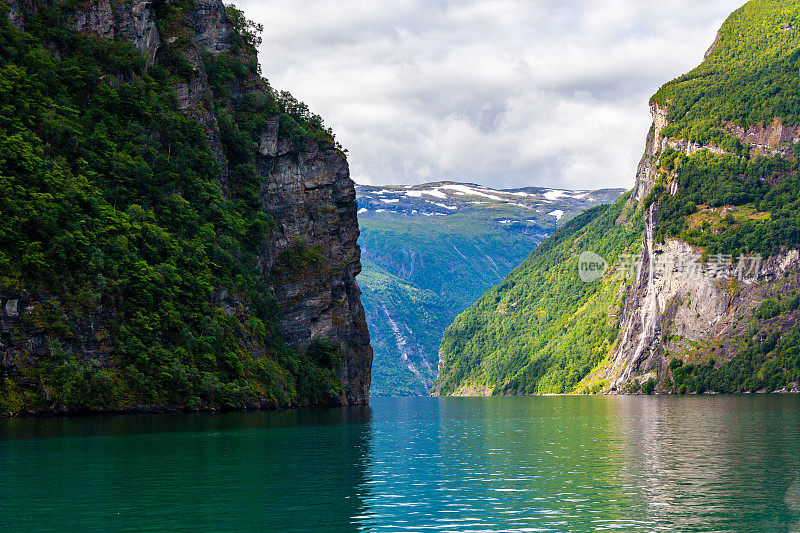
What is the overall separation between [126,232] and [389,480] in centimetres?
6669

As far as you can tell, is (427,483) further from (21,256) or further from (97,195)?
(97,195)

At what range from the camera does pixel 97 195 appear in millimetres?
97312

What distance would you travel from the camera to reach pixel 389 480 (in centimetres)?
4266

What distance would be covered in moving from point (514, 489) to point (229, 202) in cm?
10095

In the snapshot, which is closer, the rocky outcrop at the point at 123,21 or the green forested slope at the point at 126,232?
the green forested slope at the point at 126,232

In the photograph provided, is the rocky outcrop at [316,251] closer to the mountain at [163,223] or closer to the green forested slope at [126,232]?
the mountain at [163,223]

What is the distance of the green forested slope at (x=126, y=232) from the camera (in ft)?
276

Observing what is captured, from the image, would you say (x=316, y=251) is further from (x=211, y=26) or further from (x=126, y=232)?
(x=126, y=232)

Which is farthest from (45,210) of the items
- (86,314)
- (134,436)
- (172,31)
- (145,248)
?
(172,31)

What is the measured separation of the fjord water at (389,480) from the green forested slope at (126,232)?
1879 cm

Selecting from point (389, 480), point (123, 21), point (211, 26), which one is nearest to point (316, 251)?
point (211, 26)

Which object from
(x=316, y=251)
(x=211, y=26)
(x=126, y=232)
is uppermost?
(x=211, y=26)

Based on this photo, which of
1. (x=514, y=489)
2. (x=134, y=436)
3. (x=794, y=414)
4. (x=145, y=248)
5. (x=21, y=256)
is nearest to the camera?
(x=514, y=489)

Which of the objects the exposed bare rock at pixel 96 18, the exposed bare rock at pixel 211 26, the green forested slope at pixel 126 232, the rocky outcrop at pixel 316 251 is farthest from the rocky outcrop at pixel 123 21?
the rocky outcrop at pixel 316 251
